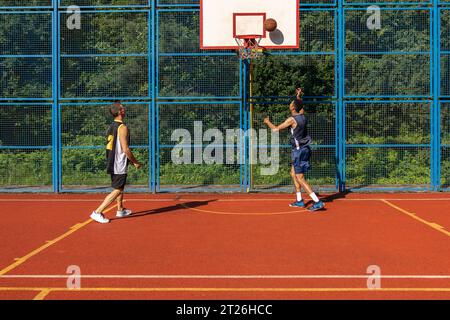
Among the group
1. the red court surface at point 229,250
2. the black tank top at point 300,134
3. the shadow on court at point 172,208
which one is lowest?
the red court surface at point 229,250

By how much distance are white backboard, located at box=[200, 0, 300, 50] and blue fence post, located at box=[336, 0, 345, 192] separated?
113cm

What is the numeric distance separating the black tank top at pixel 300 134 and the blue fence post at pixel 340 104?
3073 millimetres

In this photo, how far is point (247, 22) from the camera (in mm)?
13742

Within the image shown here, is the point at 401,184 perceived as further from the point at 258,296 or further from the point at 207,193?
the point at 258,296

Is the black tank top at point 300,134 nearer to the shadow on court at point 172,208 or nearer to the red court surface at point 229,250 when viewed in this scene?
the red court surface at point 229,250

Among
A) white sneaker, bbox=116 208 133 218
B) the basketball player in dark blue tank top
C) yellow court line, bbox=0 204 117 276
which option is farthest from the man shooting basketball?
the basketball player in dark blue tank top

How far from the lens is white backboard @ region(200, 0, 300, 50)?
13734 mm

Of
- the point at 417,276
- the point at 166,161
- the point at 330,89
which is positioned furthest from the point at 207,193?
the point at 417,276

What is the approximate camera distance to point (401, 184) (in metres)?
14.8

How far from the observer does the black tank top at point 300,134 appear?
11234 millimetres

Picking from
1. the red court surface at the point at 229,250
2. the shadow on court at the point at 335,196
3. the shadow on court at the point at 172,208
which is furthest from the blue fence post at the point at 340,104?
the shadow on court at the point at 172,208

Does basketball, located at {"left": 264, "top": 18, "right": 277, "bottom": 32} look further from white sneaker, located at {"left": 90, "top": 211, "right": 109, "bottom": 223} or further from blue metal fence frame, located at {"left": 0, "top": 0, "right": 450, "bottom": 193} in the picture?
white sneaker, located at {"left": 90, "top": 211, "right": 109, "bottom": 223}

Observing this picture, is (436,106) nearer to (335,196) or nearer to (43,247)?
(335,196)

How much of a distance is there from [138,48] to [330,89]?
572cm
